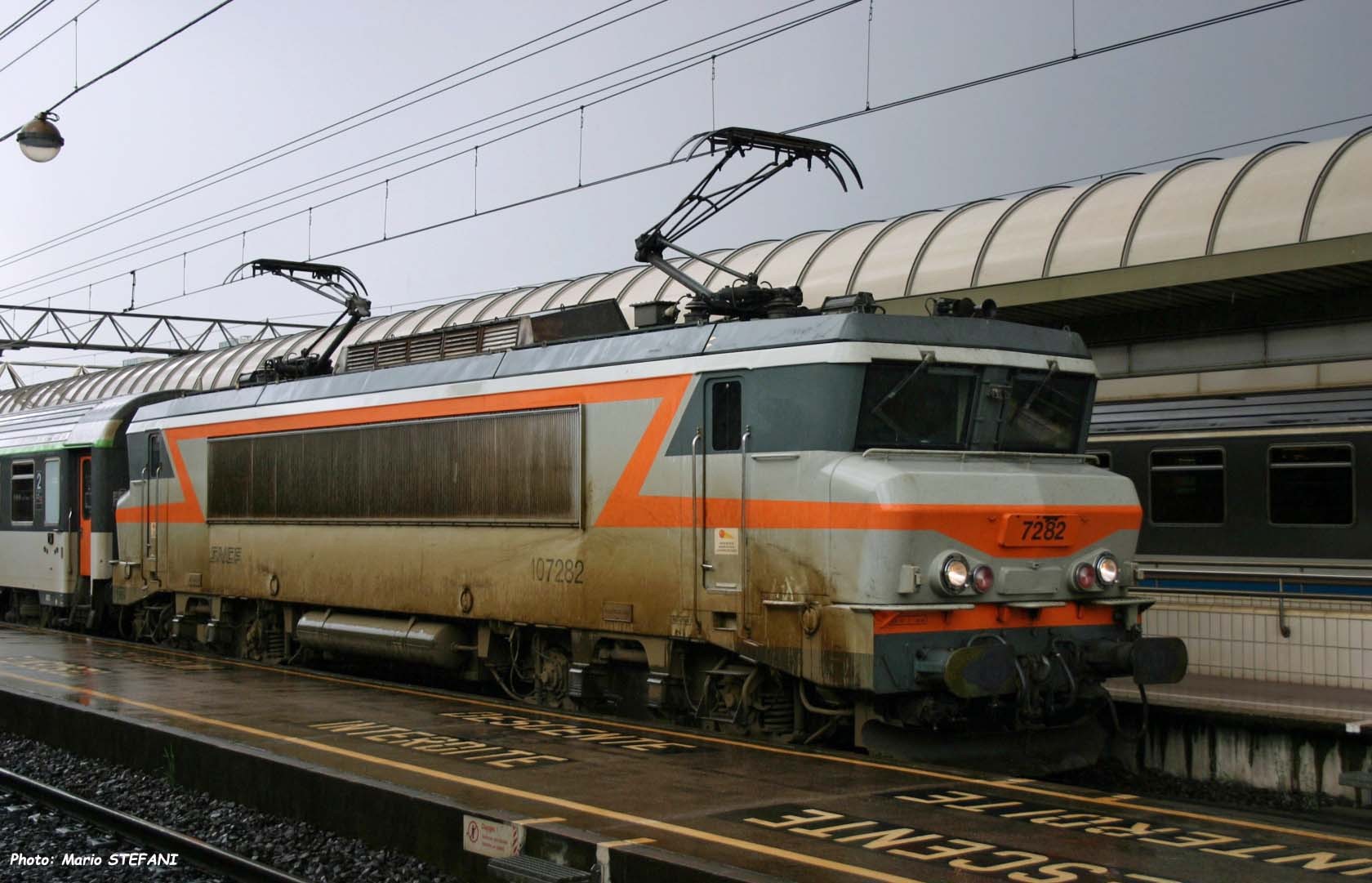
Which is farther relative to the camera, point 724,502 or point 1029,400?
point 1029,400

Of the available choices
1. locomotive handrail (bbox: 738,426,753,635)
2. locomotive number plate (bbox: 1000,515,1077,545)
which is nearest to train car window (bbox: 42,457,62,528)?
locomotive handrail (bbox: 738,426,753,635)

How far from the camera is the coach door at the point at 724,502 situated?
32.8 ft

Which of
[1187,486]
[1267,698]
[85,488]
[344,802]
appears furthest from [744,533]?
[85,488]

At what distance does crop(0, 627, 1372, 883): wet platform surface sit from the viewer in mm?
6496

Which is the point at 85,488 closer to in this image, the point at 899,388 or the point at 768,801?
the point at 899,388

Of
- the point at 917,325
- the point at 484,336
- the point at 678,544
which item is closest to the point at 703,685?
the point at 678,544

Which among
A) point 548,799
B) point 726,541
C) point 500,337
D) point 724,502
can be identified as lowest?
point 548,799

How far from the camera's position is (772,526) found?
977 cm

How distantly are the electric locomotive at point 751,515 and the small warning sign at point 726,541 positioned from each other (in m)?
0.02

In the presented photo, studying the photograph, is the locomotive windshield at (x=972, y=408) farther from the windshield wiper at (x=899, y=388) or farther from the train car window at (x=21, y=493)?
the train car window at (x=21, y=493)

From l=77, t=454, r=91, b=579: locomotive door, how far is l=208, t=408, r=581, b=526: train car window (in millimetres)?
4652

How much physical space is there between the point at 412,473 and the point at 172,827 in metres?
4.93

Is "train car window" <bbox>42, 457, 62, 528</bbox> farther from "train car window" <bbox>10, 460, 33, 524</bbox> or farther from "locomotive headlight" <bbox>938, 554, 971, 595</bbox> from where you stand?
"locomotive headlight" <bbox>938, 554, 971, 595</bbox>

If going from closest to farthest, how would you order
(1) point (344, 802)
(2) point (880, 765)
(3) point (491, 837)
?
(3) point (491, 837) < (1) point (344, 802) < (2) point (880, 765)
